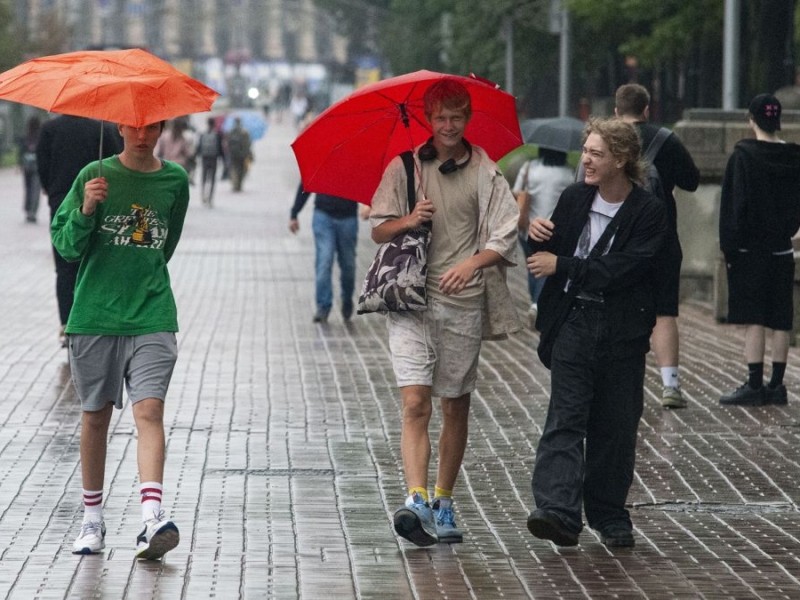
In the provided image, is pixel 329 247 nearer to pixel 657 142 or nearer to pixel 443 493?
pixel 657 142

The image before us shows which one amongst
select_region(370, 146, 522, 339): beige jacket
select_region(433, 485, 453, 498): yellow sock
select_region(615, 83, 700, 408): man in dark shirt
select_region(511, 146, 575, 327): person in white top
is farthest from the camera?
select_region(511, 146, 575, 327): person in white top

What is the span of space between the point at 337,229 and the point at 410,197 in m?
8.53

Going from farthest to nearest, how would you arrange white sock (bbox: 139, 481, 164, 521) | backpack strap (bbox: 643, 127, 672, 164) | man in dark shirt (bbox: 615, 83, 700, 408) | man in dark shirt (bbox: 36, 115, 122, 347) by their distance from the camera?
man in dark shirt (bbox: 36, 115, 122, 347)
backpack strap (bbox: 643, 127, 672, 164)
man in dark shirt (bbox: 615, 83, 700, 408)
white sock (bbox: 139, 481, 164, 521)

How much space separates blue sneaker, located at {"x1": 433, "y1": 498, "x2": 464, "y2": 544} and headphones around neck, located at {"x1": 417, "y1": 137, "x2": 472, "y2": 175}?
47.1 inches

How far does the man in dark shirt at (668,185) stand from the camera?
9.49 meters

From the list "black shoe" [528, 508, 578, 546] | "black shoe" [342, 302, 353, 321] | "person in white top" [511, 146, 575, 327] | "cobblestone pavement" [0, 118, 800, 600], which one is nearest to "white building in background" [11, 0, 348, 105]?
"black shoe" [342, 302, 353, 321]

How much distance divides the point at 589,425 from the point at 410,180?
3.57 ft

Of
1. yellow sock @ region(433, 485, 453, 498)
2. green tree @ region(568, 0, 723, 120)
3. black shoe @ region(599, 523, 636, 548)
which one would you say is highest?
green tree @ region(568, 0, 723, 120)

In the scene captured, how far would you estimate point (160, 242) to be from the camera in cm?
650

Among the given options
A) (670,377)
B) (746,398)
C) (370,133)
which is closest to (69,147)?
(670,377)

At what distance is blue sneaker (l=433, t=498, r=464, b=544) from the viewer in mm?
6770

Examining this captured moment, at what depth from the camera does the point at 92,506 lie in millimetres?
6578

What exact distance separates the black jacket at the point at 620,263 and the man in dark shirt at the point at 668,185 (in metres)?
2.31

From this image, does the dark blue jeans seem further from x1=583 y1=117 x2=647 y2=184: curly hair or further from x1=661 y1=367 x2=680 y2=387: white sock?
x1=583 y1=117 x2=647 y2=184: curly hair
